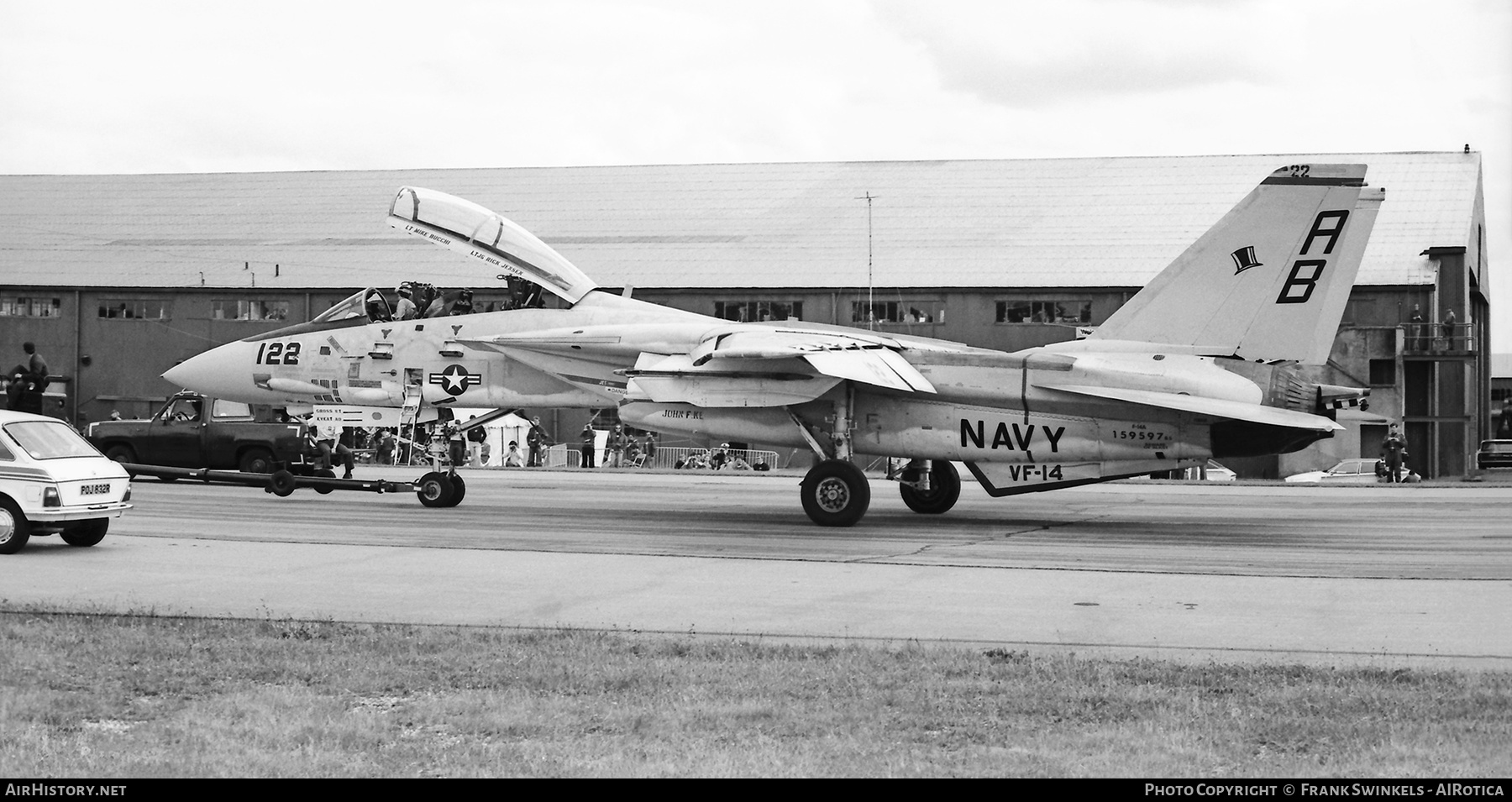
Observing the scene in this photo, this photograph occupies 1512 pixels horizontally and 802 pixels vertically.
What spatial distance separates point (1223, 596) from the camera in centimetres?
1266

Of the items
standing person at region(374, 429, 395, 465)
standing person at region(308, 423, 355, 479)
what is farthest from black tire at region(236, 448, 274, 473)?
standing person at region(374, 429, 395, 465)

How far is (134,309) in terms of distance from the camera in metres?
53.2

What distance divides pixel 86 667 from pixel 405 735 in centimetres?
282

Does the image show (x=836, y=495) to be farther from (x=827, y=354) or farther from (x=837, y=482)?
(x=827, y=354)

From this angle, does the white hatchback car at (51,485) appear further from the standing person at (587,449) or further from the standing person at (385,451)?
the standing person at (587,449)

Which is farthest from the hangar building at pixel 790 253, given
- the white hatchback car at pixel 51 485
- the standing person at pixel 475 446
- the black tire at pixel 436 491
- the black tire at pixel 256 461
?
the white hatchback car at pixel 51 485

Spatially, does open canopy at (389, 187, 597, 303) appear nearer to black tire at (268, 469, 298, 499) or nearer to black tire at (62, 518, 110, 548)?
black tire at (268, 469, 298, 499)

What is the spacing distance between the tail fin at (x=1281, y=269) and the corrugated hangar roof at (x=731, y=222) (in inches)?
1071

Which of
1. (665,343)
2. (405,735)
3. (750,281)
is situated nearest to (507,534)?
(665,343)

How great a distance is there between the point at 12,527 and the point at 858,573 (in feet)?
27.6

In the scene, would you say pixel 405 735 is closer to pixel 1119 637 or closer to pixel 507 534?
pixel 1119 637

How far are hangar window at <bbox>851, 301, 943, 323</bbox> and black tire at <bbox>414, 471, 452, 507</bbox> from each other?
91.8 feet
